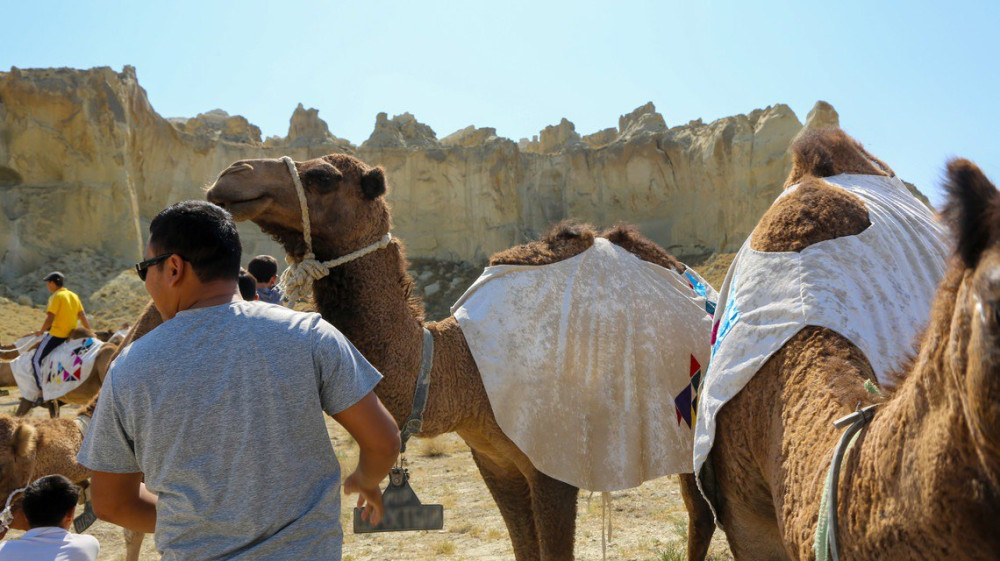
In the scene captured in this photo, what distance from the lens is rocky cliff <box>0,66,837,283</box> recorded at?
25719mm

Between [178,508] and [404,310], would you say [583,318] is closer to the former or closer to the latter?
[404,310]

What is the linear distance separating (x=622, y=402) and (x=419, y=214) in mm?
29371

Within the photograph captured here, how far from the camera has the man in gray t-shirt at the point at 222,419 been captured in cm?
185

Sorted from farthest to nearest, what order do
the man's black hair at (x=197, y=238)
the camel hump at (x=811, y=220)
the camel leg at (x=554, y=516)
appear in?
the camel leg at (x=554, y=516) < the camel hump at (x=811, y=220) < the man's black hair at (x=197, y=238)

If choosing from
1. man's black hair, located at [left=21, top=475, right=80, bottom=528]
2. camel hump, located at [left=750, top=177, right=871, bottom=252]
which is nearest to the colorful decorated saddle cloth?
camel hump, located at [left=750, top=177, right=871, bottom=252]

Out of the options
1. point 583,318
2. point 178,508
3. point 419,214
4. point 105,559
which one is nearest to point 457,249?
point 419,214

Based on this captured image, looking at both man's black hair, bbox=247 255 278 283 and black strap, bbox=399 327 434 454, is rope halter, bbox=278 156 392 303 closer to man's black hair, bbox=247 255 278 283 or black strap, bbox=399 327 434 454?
black strap, bbox=399 327 434 454

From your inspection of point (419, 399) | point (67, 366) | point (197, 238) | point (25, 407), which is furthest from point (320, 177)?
point (25, 407)

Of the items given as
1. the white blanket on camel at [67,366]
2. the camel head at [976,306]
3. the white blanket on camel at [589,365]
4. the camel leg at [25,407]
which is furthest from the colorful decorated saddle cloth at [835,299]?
the camel leg at [25,407]

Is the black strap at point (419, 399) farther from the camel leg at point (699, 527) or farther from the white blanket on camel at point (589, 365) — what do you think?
the camel leg at point (699, 527)

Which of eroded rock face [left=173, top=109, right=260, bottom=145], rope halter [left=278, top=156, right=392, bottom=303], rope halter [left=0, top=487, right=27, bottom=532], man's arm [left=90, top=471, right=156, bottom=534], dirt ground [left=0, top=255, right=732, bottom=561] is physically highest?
eroded rock face [left=173, top=109, right=260, bottom=145]

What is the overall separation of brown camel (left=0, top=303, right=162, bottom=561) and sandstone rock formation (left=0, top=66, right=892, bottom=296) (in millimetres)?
22900

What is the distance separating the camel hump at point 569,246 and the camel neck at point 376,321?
0.77 meters

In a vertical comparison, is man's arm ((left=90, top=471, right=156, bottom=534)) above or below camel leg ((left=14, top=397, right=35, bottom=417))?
above
